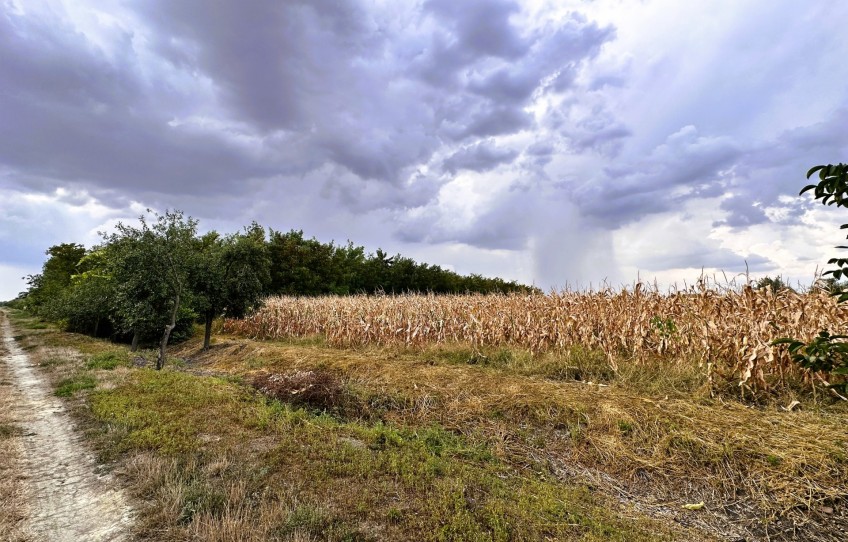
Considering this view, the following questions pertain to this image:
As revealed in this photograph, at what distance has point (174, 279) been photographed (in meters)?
14.4

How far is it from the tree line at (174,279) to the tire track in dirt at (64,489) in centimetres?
612

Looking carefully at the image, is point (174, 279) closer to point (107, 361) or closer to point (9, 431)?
point (107, 361)

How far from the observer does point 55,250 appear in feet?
149

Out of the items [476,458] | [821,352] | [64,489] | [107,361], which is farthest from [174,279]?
[821,352]

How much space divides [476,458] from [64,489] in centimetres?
560

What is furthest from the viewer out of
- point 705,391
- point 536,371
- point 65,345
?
point 65,345

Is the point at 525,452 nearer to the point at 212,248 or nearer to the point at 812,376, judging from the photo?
the point at 812,376

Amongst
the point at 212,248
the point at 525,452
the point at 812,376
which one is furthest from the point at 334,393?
the point at 212,248

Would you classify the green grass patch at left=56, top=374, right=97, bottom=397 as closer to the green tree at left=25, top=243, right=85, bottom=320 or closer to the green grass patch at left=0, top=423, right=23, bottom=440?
the green grass patch at left=0, top=423, right=23, bottom=440

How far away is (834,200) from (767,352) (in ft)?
22.3

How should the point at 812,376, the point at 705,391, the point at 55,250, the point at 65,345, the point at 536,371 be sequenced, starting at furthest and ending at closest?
the point at 55,250 < the point at 65,345 < the point at 536,371 < the point at 705,391 < the point at 812,376

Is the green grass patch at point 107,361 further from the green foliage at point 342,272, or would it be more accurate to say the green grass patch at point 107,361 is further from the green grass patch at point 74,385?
the green foliage at point 342,272

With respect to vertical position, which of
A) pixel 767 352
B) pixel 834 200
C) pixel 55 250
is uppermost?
pixel 55 250

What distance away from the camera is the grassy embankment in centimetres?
425
